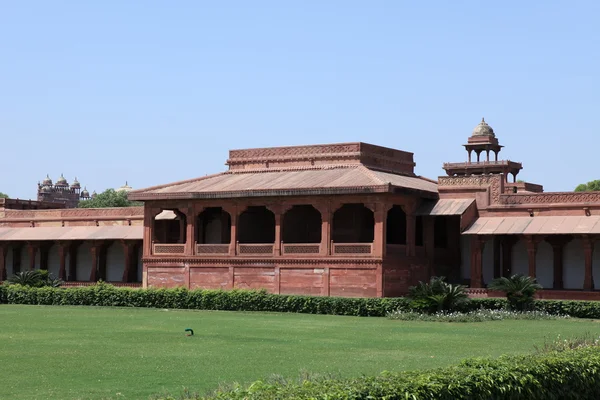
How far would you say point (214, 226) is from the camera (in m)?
48.4

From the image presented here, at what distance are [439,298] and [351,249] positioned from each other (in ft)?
21.9

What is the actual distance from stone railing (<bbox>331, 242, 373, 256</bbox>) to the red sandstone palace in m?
0.05

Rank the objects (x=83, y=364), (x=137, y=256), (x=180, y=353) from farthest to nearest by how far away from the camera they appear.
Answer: (x=137, y=256)
(x=180, y=353)
(x=83, y=364)

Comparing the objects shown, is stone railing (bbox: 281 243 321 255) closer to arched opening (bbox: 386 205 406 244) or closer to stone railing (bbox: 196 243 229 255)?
stone railing (bbox: 196 243 229 255)

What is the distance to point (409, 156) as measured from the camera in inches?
1898

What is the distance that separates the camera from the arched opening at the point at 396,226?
44312 millimetres

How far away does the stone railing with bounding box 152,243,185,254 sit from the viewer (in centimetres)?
4562

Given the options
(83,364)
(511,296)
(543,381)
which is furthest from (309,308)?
(543,381)

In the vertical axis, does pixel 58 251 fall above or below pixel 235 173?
below

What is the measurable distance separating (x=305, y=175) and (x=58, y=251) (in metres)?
18.1

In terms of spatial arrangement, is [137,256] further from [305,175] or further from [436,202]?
[436,202]

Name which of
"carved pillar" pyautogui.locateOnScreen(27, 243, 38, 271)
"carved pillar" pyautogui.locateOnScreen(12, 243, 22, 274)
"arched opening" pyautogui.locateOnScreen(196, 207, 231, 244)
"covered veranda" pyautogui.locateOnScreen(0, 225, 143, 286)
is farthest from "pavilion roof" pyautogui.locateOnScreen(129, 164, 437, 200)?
"carved pillar" pyautogui.locateOnScreen(12, 243, 22, 274)

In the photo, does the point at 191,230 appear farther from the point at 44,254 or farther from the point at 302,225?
the point at 44,254

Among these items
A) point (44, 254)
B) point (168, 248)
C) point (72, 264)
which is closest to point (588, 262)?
point (168, 248)
